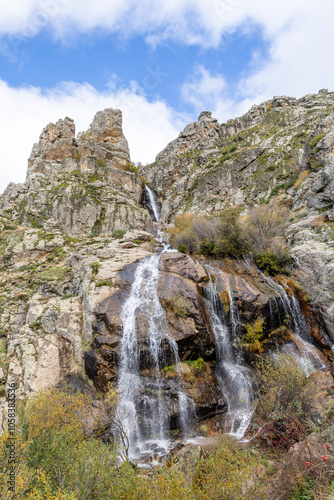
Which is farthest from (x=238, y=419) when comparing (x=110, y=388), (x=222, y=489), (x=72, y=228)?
(x=72, y=228)

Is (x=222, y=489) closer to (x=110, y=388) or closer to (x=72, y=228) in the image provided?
(x=110, y=388)

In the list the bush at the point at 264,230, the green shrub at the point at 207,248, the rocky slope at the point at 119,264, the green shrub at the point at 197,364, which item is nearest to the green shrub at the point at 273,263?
the rocky slope at the point at 119,264

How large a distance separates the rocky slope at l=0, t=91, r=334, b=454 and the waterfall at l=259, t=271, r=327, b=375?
270 millimetres

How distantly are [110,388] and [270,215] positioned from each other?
79.0ft

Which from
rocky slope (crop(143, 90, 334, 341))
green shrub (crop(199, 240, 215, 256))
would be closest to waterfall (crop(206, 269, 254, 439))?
green shrub (crop(199, 240, 215, 256))

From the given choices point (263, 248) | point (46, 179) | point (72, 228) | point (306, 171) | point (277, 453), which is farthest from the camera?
point (46, 179)

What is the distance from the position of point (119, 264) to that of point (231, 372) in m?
14.7

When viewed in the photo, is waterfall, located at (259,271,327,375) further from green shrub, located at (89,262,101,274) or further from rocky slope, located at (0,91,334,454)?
green shrub, located at (89,262,101,274)

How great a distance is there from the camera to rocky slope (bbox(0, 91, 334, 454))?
17922 millimetres

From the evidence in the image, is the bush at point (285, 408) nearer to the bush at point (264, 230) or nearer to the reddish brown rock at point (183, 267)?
the reddish brown rock at point (183, 267)

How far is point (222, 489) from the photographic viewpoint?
6.03 meters

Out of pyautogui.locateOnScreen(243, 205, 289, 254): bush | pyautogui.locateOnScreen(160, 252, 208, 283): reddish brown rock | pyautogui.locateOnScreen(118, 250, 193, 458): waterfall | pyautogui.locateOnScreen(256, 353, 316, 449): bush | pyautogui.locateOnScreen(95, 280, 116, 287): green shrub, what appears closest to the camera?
pyautogui.locateOnScreen(256, 353, 316, 449): bush

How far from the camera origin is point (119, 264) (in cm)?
2570

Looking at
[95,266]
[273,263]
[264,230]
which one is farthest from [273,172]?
[95,266]
